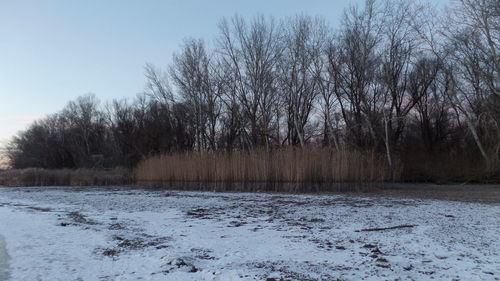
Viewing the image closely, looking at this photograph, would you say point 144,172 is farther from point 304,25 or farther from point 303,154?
point 304,25

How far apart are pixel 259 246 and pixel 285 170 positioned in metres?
10.7

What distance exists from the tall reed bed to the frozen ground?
646 centimetres

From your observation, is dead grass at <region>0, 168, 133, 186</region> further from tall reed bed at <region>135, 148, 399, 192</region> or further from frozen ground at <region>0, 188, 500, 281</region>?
frozen ground at <region>0, 188, 500, 281</region>

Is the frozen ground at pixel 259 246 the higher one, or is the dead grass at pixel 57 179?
the dead grass at pixel 57 179

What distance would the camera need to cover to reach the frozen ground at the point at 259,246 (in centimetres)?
426

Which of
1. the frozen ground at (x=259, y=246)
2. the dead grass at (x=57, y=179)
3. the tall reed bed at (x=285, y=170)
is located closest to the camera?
the frozen ground at (x=259, y=246)

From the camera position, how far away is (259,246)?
5.52 m

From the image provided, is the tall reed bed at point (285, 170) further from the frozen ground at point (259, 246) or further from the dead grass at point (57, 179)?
the dead grass at point (57, 179)

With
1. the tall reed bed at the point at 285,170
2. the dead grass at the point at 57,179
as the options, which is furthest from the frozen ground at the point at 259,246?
the dead grass at the point at 57,179

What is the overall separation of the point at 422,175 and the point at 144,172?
17.6 m

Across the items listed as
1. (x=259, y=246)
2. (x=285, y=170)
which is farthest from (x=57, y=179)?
(x=259, y=246)

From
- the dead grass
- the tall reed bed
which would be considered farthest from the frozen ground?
the dead grass

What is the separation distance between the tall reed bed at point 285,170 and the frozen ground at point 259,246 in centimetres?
646

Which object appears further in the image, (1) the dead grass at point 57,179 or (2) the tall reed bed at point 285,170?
(1) the dead grass at point 57,179
